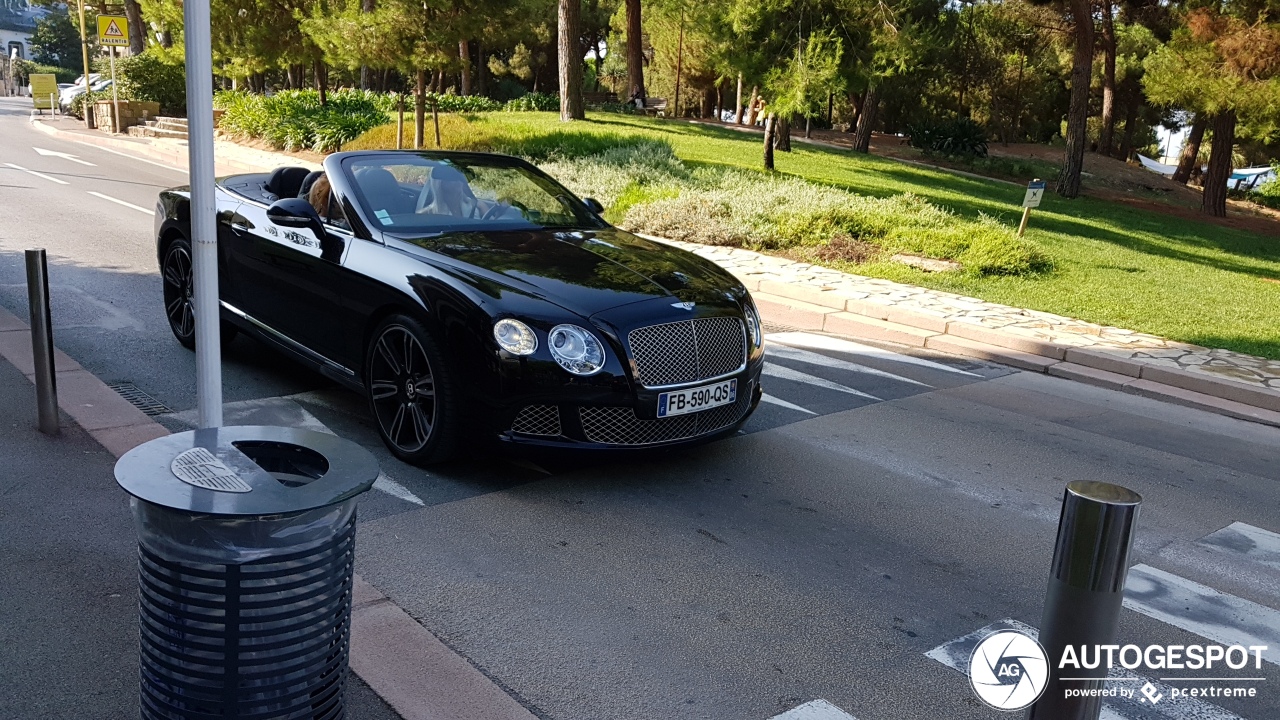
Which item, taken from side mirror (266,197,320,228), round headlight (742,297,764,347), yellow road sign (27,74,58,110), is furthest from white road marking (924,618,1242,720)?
yellow road sign (27,74,58,110)

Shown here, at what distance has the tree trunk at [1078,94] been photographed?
2422 centimetres

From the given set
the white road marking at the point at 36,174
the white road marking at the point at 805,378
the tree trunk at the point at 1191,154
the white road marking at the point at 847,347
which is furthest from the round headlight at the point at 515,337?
the tree trunk at the point at 1191,154

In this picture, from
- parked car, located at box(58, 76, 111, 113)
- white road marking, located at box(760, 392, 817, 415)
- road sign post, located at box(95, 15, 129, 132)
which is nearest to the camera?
white road marking, located at box(760, 392, 817, 415)

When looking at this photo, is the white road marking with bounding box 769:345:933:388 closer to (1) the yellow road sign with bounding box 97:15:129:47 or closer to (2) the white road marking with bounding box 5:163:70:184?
(2) the white road marking with bounding box 5:163:70:184

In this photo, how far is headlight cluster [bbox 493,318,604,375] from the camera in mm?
4840

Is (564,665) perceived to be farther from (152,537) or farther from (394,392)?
(394,392)

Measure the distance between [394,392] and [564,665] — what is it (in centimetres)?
230

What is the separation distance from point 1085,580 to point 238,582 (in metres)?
1.98

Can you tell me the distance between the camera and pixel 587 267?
5.50 m

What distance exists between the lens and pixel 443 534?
4574 millimetres

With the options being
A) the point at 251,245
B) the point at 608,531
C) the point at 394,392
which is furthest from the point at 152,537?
the point at 251,245

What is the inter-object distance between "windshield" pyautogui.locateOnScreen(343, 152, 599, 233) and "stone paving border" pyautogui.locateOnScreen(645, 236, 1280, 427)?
4134mm

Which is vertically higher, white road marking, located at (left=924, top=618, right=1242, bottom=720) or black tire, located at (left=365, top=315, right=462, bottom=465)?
black tire, located at (left=365, top=315, right=462, bottom=465)

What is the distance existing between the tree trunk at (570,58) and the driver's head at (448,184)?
20.2 m
